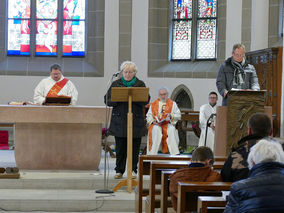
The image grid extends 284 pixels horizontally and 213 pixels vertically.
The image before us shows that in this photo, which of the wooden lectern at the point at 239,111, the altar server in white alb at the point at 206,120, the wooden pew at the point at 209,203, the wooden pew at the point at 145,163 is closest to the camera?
the wooden pew at the point at 209,203

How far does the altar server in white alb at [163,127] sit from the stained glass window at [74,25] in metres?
4.30

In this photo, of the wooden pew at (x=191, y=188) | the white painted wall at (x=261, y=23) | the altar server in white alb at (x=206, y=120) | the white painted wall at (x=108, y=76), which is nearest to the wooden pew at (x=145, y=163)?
the wooden pew at (x=191, y=188)

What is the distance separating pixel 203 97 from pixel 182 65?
113 centimetres

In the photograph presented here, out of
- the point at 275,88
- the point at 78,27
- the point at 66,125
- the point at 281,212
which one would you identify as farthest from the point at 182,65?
the point at 281,212

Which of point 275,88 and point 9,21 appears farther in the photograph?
point 9,21

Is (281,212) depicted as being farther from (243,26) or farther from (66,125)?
(243,26)

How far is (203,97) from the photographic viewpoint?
13336 millimetres

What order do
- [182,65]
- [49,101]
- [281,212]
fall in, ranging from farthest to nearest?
[182,65]
[49,101]
[281,212]

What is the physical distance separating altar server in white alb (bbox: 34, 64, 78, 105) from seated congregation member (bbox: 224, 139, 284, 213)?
6158mm

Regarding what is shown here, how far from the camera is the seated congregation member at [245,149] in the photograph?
13.8 ft

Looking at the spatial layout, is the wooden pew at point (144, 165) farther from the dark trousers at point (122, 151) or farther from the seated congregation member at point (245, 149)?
the dark trousers at point (122, 151)

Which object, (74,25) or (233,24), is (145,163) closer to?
(233,24)

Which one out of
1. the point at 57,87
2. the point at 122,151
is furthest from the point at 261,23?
the point at 122,151

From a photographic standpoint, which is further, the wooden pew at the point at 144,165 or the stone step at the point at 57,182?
the stone step at the point at 57,182
